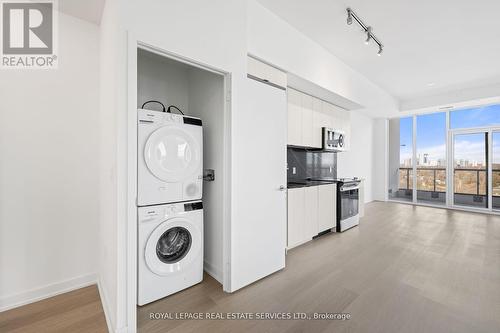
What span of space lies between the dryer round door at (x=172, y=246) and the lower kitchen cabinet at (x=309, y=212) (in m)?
1.44

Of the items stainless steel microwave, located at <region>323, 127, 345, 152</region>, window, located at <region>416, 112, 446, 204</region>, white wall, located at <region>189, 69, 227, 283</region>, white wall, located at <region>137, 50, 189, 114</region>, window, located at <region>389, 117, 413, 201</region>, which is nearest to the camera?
white wall, located at <region>189, 69, 227, 283</region>

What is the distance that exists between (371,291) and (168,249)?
2.01 metres

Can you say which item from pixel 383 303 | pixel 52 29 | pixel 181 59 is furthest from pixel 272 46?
pixel 383 303

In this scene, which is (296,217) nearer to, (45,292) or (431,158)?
(45,292)

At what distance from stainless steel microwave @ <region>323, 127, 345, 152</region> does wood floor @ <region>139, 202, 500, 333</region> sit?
5.40 feet

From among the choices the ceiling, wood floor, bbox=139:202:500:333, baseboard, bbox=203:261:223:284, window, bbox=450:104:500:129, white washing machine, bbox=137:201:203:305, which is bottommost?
wood floor, bbox=139:202:500:333

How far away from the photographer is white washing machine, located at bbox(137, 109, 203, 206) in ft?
6.23

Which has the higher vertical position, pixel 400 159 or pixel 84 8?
pixel 84 8

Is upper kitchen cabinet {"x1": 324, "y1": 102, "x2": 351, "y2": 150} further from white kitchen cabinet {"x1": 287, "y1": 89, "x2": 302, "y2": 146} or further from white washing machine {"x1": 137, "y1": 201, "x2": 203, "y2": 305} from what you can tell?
white washing machine {"x1": 137, "y1": 201, "x2": 203, "y2": 305}

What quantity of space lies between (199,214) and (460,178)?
7.18 metres

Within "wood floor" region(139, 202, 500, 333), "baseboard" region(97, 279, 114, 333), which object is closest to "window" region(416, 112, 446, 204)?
"wood floor" region(139, 202, 500, 333)

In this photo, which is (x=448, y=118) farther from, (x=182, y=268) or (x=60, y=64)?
(x=60, y=64)

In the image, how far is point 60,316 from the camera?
187 centimetres

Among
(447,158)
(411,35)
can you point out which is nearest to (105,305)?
(411,35)
